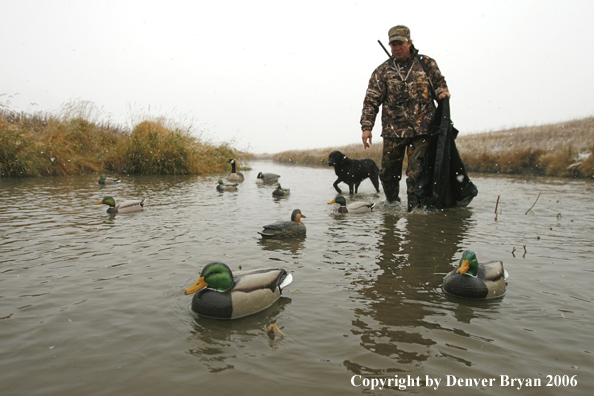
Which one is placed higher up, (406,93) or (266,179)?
(406,93)

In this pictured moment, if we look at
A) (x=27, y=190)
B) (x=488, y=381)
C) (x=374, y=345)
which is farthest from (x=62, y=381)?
(x=27, y=190)

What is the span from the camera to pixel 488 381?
221 cm

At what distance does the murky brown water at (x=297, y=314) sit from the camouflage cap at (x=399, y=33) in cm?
331

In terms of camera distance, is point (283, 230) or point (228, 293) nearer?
point (228, 293)

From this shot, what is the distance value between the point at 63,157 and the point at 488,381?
1690cm

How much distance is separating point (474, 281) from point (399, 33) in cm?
498

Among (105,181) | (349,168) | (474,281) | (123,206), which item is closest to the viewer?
(474,281)

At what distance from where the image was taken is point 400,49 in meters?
6.98

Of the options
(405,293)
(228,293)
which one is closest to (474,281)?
(405,293)

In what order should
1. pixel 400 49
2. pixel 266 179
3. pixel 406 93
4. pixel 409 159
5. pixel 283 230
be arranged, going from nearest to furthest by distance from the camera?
pixel 283 230 → pixel 400 49 → pixel 406 93 → pixel 409 159 → pixel 266 179

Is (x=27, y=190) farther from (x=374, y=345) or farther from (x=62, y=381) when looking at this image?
(x=374, y=345)

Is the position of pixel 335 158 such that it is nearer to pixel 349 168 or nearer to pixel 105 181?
pixel 349 168

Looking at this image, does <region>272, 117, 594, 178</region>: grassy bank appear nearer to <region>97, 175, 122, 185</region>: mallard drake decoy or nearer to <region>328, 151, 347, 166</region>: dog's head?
<region>328, 151, 347, 166</region>: dog's head

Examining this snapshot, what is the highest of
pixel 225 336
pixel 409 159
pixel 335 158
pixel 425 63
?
pixel 425 63
